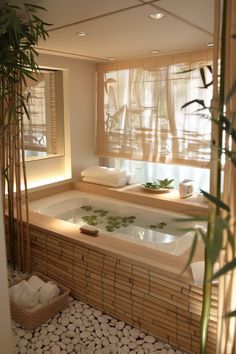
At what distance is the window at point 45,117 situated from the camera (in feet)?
11.8

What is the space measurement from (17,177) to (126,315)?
55.2 inches

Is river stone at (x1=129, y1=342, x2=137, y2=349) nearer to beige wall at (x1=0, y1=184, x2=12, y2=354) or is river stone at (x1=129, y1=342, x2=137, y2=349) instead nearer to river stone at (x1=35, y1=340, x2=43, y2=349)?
river stone at (x1=35, y1=340, x2=43, y2=349)

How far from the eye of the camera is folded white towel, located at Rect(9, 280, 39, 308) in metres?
2.14

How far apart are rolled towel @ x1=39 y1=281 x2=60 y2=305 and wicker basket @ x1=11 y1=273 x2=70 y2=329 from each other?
0.05 metres

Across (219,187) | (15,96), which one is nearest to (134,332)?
(219,187)

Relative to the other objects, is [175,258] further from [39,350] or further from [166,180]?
[166,180]

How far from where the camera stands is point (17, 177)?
8.40ft

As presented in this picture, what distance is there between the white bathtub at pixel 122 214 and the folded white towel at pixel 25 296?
0.99 metres

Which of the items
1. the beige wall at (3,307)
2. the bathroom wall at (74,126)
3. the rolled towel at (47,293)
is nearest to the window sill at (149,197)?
the bathroom wall at (74,126)

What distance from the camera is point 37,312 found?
204cm

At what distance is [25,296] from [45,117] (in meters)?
2.28

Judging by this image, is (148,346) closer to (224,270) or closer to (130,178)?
(224,270)

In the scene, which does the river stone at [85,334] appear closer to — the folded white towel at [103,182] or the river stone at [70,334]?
the river stone at [70,334]

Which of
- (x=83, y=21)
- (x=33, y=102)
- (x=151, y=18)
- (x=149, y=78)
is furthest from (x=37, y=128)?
(x=151, y=18)
